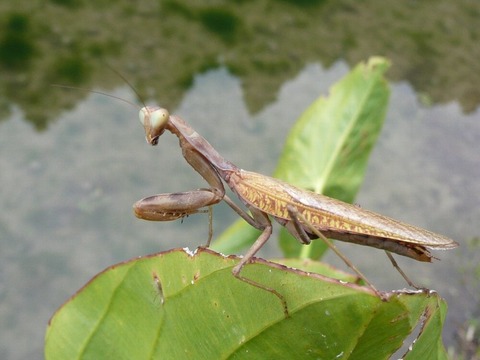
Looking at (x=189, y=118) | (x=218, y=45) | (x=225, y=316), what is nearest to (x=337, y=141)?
(x=225, y=316)

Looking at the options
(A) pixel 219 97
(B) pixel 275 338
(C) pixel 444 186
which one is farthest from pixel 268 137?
(B) pixel 275 338

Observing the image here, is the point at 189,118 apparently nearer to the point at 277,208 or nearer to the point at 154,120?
the point at 154,120

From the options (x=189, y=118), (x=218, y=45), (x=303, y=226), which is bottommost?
(x=189, y=118)

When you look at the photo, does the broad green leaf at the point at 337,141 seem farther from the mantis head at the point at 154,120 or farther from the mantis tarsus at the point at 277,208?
the mantis head at the point at 154,120

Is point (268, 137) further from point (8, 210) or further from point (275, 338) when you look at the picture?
point (275, 338)

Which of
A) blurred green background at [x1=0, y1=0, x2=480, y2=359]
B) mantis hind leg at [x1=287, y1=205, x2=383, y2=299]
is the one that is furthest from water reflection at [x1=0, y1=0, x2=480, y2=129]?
mantis hind leg at [x1=287, y1=205, x2=383, y2=299]

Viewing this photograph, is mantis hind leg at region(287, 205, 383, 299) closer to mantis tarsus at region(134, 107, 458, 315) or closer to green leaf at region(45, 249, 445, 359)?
mantis tarsus at region(134, 107, 458, 315)
